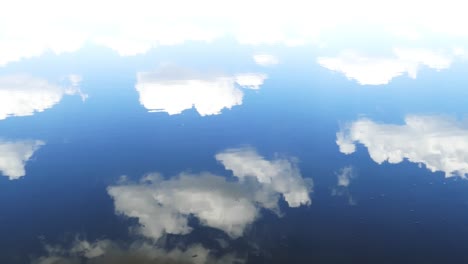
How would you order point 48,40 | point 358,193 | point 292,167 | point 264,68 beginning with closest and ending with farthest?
point 358,193 < point 292,167 < point 264,68 < point 48,40

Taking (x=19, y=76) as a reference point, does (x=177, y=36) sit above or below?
above

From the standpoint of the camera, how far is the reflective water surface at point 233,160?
1608 inches

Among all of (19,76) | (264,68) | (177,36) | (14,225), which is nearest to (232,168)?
(14,225)

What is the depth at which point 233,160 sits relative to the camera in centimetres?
5566

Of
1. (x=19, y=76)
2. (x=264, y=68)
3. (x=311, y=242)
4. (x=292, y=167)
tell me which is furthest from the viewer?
(x=264, y=68)

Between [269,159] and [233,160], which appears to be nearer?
[233,160]

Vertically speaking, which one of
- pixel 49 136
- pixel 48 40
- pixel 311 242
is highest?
pixel 48 40

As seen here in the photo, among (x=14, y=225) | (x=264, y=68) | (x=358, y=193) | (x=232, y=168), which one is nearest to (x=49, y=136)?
(x=14, y=225)

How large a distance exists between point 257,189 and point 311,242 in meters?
10.0

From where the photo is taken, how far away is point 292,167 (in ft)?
177

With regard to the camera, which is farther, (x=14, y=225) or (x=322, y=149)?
(x=322, y=149)

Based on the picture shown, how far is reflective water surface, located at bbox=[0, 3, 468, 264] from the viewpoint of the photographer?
40844mm

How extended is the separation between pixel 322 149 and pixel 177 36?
8422 centimetres

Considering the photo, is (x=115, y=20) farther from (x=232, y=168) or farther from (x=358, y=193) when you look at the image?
(x=358, y=193)
